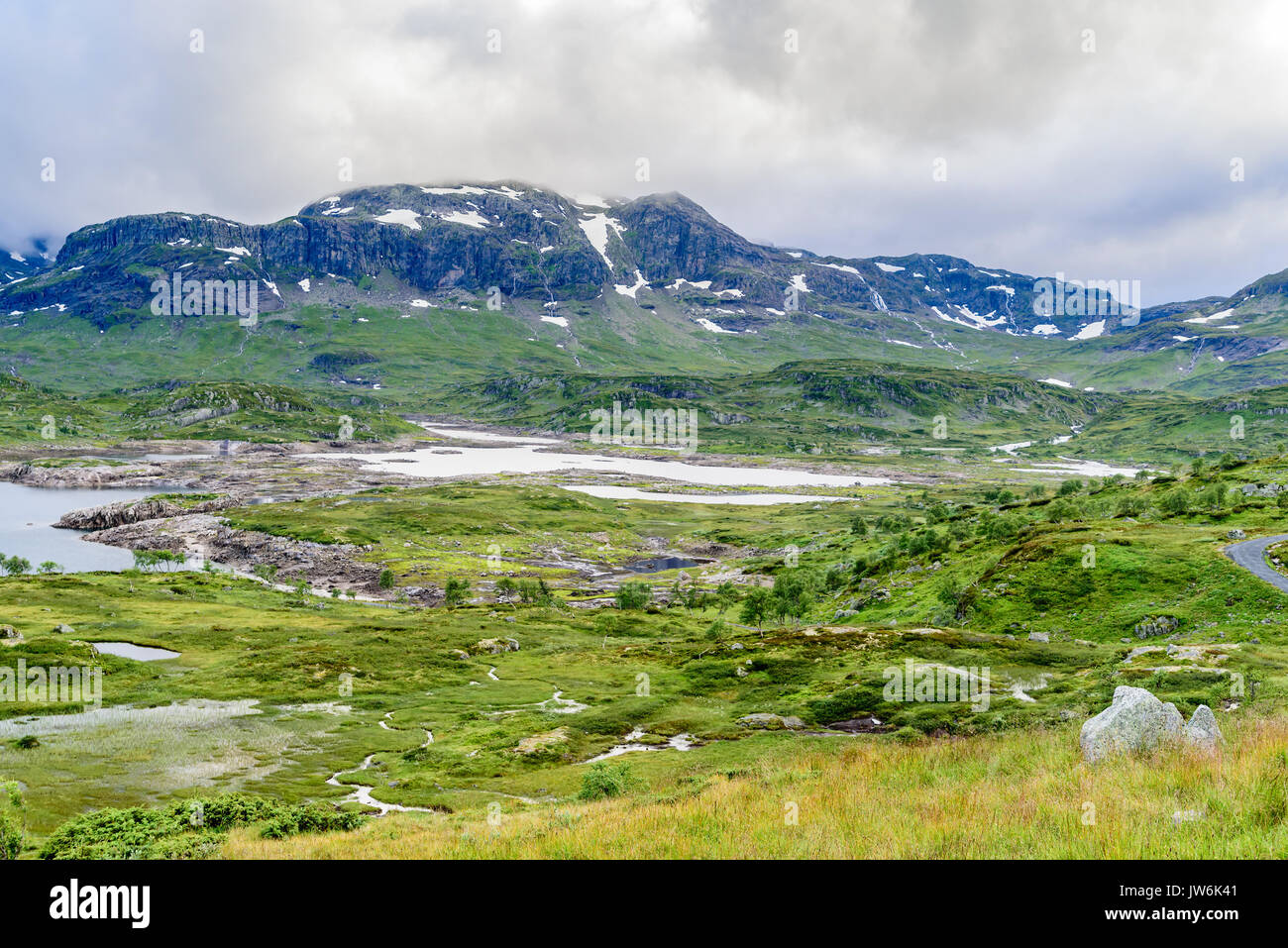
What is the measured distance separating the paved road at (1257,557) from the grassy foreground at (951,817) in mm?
51964

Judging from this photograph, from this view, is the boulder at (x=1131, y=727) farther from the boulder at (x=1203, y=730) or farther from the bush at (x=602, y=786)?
the bush at (x=602, y=786)

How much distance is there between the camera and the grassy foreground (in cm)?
1046

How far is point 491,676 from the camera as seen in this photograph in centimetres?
7200

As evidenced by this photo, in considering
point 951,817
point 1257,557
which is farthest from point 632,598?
point 951,817

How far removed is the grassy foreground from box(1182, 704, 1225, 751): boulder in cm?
41

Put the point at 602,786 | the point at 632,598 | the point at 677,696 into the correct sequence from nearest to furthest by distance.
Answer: the point at 602,786, the point at 677,696, the point at 632,598

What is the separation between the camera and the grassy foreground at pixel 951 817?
34.3 feet

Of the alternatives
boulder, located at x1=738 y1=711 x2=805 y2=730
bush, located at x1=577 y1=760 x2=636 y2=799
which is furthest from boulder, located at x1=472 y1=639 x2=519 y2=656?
Result: bush, located at x1=577 y1=760 x2=636 y2=799

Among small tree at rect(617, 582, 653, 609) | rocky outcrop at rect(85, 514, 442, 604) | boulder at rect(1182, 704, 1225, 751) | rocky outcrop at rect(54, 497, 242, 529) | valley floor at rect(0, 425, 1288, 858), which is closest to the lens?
valley floor at rect(0, 425, 1288, 858)

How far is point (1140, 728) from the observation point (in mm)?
20344

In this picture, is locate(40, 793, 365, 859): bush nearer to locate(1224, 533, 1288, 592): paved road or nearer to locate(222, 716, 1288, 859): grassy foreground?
locate(222, 716, 1288, 859): grassy foreground

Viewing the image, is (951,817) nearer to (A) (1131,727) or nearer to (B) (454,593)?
(A) (1131,727)

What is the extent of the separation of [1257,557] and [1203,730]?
6248cm
